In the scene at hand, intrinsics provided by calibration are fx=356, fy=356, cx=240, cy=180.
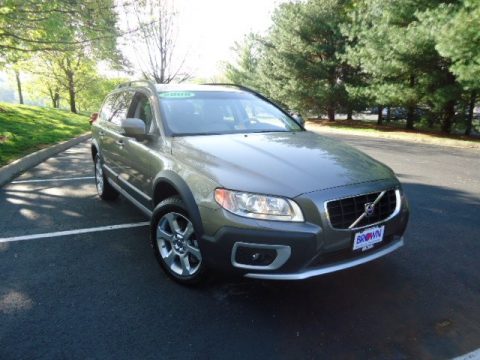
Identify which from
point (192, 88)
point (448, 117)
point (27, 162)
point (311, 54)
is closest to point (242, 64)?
point (311, 54)

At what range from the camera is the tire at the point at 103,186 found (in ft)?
17.5

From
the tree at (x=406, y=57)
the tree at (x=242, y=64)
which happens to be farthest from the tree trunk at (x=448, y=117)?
the tree at (x=242, y=64)

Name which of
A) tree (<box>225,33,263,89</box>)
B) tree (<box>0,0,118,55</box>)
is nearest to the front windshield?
tree (<box>0,0,118,55</box>)

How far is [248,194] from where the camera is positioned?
2480 millimetres

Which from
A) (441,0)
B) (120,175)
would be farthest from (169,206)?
(441,0)

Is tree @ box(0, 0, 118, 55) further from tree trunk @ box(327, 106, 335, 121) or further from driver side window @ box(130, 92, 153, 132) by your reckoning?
tree trunk @ box(327, 106, 335, 121)

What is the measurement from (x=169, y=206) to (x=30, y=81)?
46846 millimetres

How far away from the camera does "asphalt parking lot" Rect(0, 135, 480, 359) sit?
2346mm

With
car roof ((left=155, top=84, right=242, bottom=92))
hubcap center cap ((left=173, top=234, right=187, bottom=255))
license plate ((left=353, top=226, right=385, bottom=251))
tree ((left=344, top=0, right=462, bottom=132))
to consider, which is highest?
tree ((left=344, top=0, right=462, bottom=132))

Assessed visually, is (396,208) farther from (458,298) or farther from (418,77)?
(418,77)

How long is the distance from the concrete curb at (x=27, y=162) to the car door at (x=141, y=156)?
156 inches

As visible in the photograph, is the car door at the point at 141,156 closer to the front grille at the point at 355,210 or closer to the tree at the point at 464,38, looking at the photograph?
the front grille at the point at 355,210

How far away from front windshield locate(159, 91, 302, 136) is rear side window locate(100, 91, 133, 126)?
0.82m

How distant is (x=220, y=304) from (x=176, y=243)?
0.65 m
